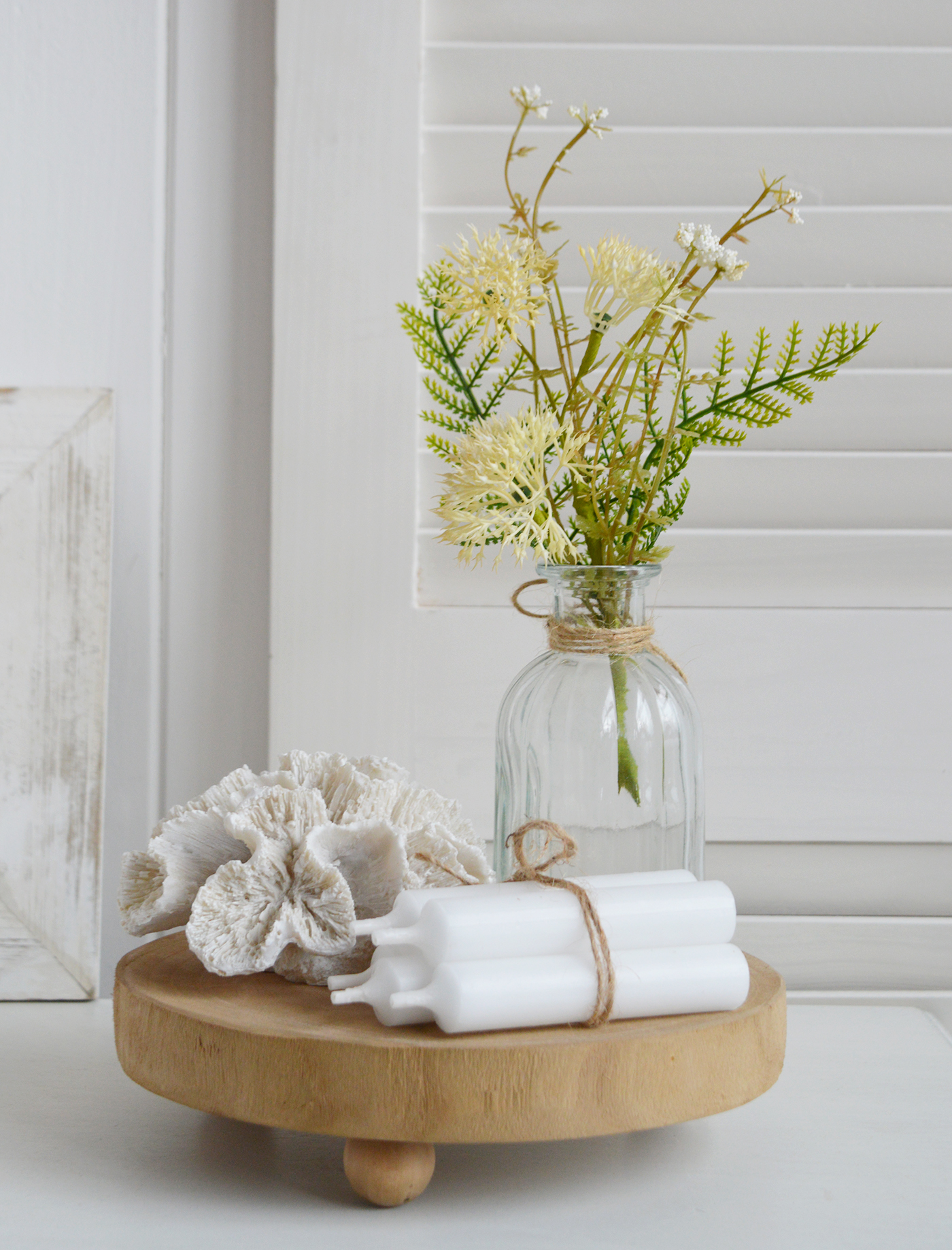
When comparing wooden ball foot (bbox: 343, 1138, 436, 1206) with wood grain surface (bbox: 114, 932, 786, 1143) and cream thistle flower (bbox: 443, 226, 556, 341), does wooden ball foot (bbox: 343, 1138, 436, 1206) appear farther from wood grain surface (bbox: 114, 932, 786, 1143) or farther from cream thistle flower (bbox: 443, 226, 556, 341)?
cream thistle flower (bbox: 443, 226, 556, 341)

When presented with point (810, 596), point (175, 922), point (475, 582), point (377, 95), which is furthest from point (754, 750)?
point (377, 95)

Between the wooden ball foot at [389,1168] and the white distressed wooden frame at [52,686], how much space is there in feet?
1.26

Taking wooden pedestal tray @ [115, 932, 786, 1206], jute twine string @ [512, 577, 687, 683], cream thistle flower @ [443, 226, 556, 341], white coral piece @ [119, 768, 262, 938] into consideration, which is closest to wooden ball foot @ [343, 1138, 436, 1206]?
wooden pedestal tray @ [115, 932, 786, 1206]

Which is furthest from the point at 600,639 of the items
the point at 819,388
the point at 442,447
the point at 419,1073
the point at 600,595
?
the point at 819,388

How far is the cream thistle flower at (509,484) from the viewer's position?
1.81ft

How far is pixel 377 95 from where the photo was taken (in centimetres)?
80

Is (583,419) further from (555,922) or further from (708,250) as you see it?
(555,922)

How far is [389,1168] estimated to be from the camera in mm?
459

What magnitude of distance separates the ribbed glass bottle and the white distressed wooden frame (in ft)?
1.10

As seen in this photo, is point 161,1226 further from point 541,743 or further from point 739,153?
point 739,153

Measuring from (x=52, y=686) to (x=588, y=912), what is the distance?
18.7 inches

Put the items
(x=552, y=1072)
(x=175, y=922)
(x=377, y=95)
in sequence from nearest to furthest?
1. (x=552, y=1072)
2. (x=175, y=922)
3. (x=377, y=95)

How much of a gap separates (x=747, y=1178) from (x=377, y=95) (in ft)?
2.42

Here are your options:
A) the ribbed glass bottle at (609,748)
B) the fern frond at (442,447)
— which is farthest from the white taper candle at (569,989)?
the fern frond at (442,447)
